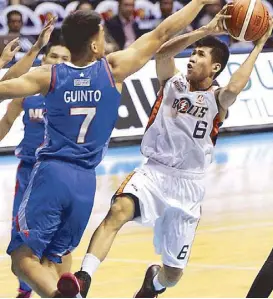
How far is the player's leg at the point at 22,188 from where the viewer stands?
6832 mm

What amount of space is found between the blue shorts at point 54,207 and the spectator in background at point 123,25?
1026cm

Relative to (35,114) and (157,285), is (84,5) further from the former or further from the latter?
(157,285)

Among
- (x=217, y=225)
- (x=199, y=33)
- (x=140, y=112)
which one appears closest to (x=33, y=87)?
(x=199, y=33)

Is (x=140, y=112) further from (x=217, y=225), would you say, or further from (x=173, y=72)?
(x=173, y=72)

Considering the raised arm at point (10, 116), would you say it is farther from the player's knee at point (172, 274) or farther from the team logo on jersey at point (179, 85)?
the player's knee at point (172, 274)

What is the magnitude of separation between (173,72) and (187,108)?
31cm

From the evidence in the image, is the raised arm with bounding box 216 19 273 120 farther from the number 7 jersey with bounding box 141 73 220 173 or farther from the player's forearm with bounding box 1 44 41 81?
the player's forearm with bounding box 1 44 41 81

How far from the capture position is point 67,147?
19.1 ft

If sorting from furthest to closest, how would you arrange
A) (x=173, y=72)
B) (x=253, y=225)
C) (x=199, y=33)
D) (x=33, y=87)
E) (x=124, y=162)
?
(x=124, y=162)
(x=253, y=225)
(x=173, y=72)
(x=199, y=33)
(x=33, y=87)

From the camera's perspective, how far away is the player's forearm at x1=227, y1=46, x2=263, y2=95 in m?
6.80

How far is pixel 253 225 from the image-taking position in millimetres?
9656

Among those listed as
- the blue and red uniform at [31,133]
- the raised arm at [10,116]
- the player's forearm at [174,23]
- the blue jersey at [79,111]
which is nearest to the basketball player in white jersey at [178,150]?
the player's forearm at [174,23]

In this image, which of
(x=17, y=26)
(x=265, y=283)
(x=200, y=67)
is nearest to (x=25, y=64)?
(x=200, y=67)

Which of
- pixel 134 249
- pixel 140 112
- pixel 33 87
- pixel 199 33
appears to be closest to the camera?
pixel 33 87
